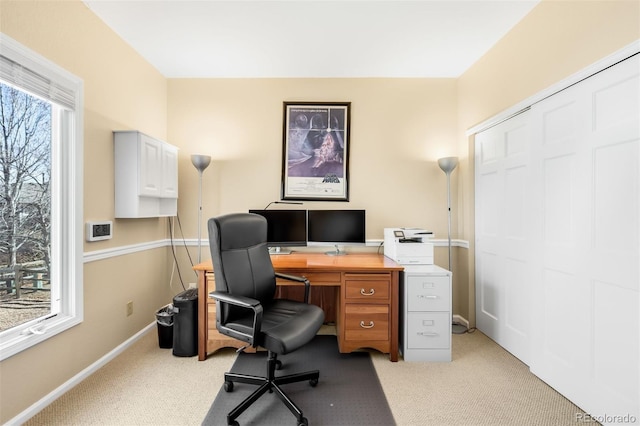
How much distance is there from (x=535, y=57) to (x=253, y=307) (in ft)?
8.68

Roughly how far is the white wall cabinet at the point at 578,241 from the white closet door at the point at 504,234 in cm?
1

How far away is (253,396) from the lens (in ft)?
5.61

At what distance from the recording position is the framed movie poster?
3.15 meters

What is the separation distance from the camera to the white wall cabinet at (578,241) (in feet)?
5.01

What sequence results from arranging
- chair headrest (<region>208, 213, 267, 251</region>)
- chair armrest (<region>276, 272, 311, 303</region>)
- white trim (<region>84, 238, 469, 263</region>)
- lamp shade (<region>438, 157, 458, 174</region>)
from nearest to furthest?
chair headrest (<region>208, 213, 267, 251</region>), chair armrest (<region>276, 272, 311, 303</region>), white trim (<region>84, 238, 469, 263</region>), lamp shade (<region>438, 157, 458, 174</region>)

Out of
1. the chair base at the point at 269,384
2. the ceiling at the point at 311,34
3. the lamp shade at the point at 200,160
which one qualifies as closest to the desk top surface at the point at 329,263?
the chair base at the point at 269,384

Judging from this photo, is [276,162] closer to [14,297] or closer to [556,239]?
[14,297]

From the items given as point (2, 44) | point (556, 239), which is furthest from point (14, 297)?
point (556, 239)

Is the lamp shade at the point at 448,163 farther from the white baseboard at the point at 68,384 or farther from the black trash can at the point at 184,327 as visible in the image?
the white baseboard at the point at 68,384

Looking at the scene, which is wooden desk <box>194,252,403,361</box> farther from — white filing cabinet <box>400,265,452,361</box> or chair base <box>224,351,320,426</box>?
chair base <box>224,351,320,426</box>

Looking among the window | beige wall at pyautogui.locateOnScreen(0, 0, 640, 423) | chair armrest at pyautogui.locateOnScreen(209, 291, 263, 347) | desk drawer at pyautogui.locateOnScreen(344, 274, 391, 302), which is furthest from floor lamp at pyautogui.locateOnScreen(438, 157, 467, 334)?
the window

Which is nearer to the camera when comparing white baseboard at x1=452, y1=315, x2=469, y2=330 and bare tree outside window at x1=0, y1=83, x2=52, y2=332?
bare tree outside window at x1=0, y1=83, x2=52, y2=332

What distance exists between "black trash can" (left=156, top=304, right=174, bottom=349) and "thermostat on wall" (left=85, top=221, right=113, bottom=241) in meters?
0.80

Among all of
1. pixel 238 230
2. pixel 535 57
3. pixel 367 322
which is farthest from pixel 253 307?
pixel 535 57
